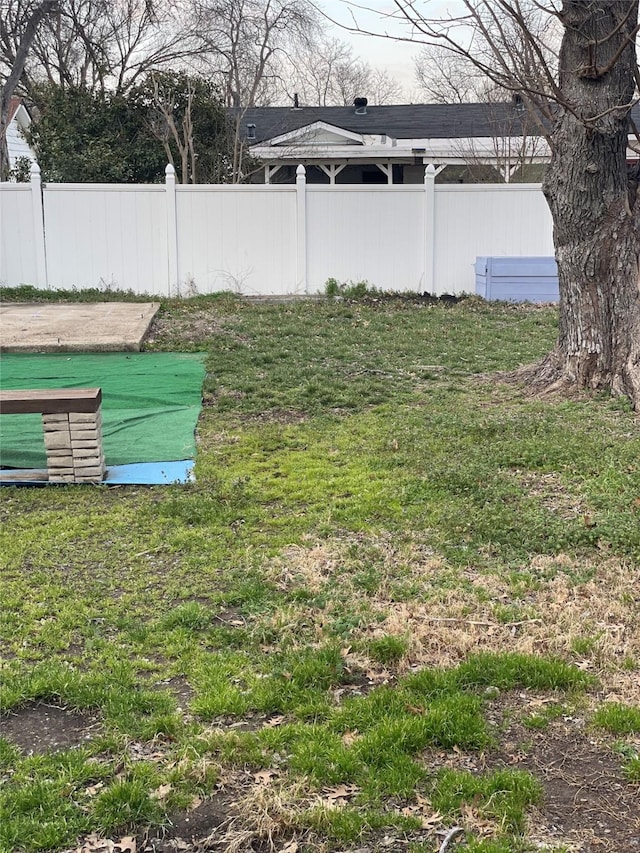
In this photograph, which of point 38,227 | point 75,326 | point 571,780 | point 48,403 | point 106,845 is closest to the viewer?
point 106,845

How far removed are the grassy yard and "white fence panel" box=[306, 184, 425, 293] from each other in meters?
7.52

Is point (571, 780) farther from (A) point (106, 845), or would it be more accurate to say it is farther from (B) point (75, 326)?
(B) point (75, 326)

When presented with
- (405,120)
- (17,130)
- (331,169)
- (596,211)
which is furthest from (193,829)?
(17,130)

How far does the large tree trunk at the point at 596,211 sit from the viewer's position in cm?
644

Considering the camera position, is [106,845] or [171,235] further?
[171,235]

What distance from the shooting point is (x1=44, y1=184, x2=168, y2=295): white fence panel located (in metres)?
12.7

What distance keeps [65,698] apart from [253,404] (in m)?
4.25

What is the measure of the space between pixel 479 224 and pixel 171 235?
4747 millimetres

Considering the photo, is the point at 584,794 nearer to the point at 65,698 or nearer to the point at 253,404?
the point at 65,698

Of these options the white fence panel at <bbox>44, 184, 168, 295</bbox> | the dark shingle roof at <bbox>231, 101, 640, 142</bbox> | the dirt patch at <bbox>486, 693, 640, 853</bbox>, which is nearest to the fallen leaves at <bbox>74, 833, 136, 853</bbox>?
the dirt patch at <bbox>486, 693, 640, 853</bbox>

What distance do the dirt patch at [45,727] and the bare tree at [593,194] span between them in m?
A: 5.07

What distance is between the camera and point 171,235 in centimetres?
1288

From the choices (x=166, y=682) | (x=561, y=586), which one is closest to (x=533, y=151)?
(x=561, y=586)

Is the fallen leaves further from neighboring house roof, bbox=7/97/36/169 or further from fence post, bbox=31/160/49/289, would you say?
neighboring house roof, bbox=7/97/36/169
